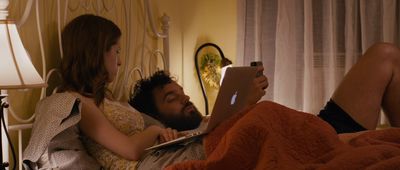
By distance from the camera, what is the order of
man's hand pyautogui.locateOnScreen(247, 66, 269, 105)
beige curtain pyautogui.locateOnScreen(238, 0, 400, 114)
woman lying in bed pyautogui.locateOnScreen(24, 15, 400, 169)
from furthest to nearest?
1. beige curtain pyautogui.locateOnScreen(238, 0, 400, 114)
2. man's hand pyautogui.locateOnScreen(247, 66, 269, 105)
3. woman lying in bed pyautogui.locateOnScreen(24, 15, 400, 169)

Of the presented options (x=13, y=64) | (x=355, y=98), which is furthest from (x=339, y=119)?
(x=13, y=64)

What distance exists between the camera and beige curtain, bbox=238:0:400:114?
2928 millimetres

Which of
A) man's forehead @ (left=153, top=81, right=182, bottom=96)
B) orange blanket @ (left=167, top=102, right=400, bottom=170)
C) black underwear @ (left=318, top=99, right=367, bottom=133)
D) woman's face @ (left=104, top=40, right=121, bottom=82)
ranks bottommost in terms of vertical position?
black underwear @ (left=318, top=99, right=367, bottom=133)

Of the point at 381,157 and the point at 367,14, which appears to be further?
the point at 367,14

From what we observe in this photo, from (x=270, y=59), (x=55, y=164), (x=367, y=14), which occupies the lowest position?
(x=55, y=164)

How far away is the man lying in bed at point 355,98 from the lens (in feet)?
8.00

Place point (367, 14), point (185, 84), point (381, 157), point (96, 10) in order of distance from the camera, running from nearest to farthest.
A: point (381, 157)
point (96, 10)
point (367, 14)
point (185, 84)

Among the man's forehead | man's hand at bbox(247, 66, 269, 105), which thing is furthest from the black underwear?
the man's forehead

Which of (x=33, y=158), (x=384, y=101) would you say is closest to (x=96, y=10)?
(x=33, y=158)

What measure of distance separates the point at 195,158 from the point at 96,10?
35.5 inches

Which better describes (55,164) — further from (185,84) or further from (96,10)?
(185,84)

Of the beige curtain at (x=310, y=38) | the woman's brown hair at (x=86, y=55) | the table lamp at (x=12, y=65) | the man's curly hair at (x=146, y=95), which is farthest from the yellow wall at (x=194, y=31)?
the table lamp at (x=12, y=65)

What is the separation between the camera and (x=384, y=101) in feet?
8.18

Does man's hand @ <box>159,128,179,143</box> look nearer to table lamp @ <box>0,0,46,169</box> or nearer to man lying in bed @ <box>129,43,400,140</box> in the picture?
man lying in bed @ <box>129,43,400,140</box>
